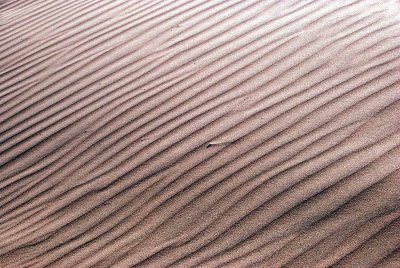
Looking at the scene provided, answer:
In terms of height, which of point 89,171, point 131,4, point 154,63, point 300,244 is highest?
point 131,4

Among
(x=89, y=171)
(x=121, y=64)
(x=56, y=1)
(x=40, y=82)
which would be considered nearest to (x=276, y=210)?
(x=89, y=171)

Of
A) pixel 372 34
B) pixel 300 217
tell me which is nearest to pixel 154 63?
pixel 372 34

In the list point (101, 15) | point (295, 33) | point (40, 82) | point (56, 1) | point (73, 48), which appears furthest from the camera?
point (56, 1)

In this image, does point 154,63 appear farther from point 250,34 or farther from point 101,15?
point 101,15

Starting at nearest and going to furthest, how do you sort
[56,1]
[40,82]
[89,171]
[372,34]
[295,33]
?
[89,171], [372,34], [295,33], [40,82], [56,1]

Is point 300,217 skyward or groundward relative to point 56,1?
groundward

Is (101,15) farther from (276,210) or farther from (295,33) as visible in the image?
(276,210)

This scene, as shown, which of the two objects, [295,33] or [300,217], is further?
[295,33]
